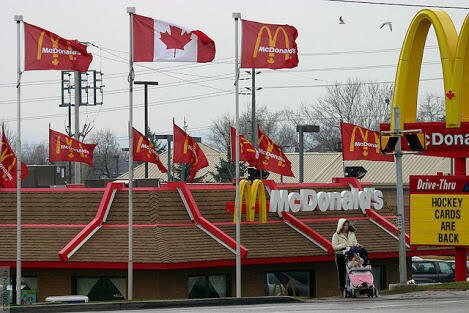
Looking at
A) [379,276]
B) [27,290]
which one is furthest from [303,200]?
[27,290]

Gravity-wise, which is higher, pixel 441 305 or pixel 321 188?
pixel 321 188

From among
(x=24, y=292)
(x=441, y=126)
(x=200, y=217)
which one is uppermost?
(x=441, y=126)

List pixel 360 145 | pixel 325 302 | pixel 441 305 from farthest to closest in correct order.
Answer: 1. pixel 360 145
2. pixel 325 302
3. pixel 441 305

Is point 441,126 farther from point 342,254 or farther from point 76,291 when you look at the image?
point 76,291

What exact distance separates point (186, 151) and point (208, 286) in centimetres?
614

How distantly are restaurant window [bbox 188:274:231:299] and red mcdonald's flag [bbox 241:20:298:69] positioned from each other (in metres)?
7.53

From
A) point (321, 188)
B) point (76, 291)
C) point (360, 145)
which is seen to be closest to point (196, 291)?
point (76, 291)

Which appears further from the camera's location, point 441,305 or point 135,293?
point 135,293

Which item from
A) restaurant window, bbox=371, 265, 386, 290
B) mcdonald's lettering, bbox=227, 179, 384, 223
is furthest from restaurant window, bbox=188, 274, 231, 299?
restaurant window, bbox=371, 265, 386, 290

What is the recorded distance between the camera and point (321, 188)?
112 ft

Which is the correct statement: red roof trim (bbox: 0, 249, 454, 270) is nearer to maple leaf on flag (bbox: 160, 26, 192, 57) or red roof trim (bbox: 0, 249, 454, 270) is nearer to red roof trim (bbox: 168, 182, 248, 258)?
red roof trim (bbox: 168, 182, 248, 258)

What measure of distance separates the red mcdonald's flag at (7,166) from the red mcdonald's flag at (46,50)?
5.56m

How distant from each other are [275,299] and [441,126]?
23.4 feet

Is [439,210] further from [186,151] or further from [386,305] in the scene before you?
[186,151]
